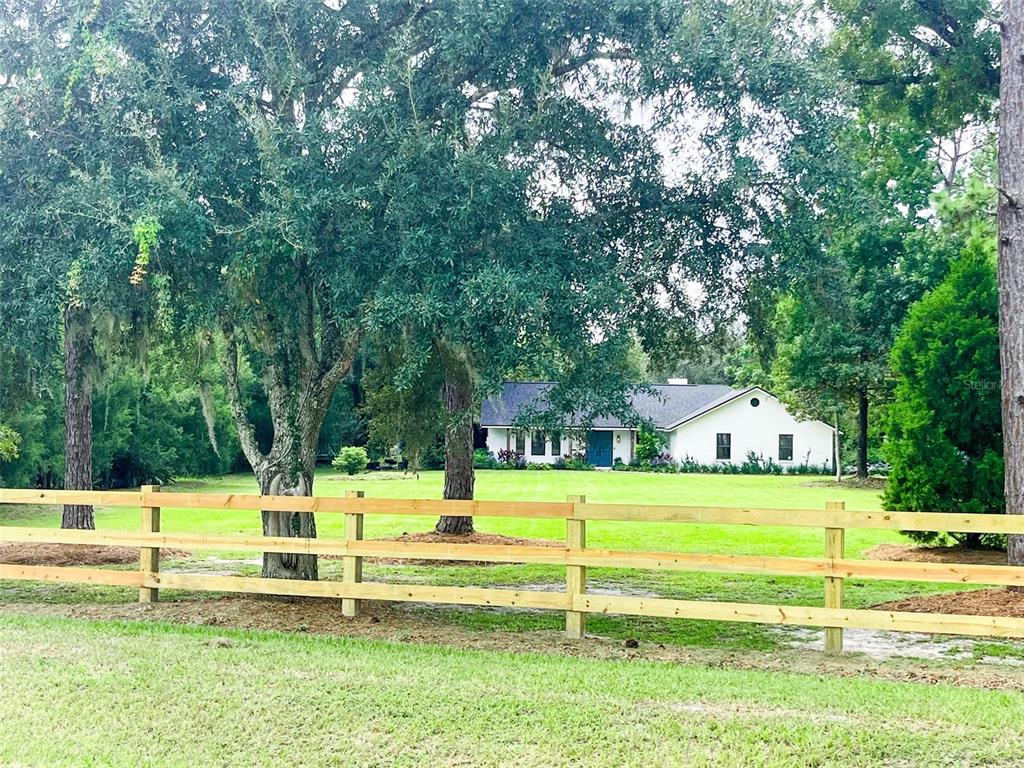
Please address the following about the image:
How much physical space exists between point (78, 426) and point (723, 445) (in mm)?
33145

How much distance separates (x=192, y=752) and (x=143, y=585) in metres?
4.24

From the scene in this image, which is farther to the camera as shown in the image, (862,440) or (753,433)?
(753,433)

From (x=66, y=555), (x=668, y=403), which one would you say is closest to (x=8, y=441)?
(x=66, y=555)

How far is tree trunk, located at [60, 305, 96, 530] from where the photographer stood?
12398 millimetres

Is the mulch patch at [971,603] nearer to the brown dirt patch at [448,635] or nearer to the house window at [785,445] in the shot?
the brown dirt patch at [448,635]

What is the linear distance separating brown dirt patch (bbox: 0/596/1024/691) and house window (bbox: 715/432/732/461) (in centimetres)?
3443

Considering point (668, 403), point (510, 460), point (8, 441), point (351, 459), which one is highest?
point (668, 403)

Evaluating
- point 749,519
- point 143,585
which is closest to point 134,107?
point 143,585

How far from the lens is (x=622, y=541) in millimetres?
16219

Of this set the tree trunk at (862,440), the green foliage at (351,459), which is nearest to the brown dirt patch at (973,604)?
the tree trunk at (862,440)

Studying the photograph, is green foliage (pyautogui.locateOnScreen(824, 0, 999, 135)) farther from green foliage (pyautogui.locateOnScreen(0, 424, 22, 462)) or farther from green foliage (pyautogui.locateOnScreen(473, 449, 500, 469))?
green foliage (pyautogui.locateOnScreen(473, 449, 500, 469))

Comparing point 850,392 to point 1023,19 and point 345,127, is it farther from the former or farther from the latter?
point 345,127

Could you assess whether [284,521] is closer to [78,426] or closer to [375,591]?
[375,591]

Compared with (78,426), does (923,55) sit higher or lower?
higher
